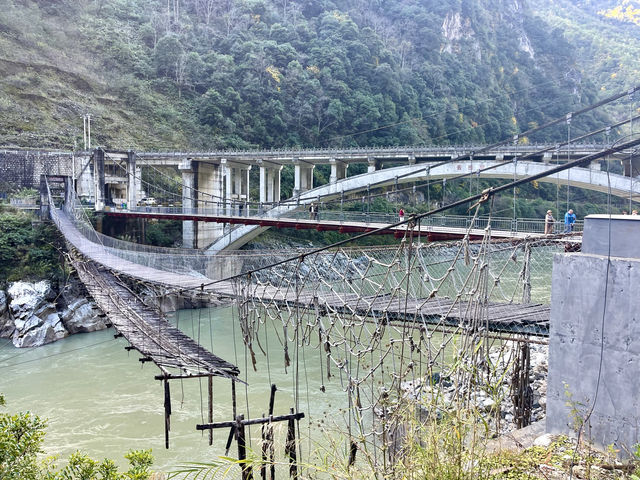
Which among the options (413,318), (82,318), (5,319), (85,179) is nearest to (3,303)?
(5,319)

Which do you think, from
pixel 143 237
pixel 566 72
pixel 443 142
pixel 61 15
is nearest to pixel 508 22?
pixel 566 72

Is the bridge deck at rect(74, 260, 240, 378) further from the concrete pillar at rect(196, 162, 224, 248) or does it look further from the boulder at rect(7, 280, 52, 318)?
the concrete pillar at rect(196, 162, 224, 248)

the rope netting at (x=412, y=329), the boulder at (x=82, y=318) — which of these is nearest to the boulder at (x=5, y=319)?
the boulder at (x=82, y=318)

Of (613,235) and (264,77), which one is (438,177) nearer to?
(613,235)

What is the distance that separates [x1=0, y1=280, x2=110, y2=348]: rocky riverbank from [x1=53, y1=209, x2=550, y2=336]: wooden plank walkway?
102 inches

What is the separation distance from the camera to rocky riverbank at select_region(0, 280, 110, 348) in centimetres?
1119

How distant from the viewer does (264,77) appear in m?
27.5

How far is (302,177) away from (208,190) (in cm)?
366

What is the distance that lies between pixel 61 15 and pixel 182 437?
30194mm

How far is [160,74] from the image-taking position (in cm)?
2853

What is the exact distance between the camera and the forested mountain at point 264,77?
24062 millimetres

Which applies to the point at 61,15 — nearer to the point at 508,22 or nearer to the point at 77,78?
the point at 77,78

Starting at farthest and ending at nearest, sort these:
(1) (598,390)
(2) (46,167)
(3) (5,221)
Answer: (2) (46,167) < (3) (5,221) < (1) (598,390)

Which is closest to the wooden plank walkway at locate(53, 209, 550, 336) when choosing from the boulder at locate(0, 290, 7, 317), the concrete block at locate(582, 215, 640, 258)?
the concrete block at locate(582, 215, 640, 258)
